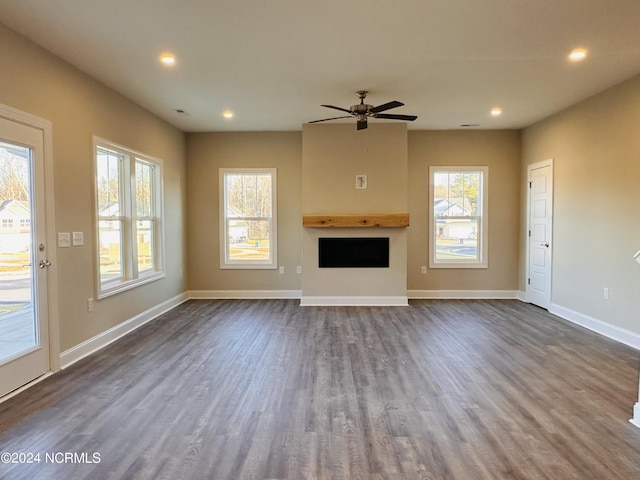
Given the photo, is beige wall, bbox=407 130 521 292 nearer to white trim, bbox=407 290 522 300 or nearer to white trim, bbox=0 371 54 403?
white trim, bbox=407 290 522 300

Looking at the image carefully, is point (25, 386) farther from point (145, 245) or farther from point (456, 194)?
point (456, 194)

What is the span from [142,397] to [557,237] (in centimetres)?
540

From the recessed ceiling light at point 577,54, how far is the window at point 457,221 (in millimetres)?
2908

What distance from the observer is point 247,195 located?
20.8 ft

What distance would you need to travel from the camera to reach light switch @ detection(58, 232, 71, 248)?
3.29 m

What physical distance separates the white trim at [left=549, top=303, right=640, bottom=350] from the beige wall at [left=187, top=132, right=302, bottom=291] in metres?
3.96

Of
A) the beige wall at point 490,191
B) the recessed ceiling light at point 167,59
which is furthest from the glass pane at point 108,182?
the beige wall at point 490,191

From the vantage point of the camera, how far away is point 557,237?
16.9 ft

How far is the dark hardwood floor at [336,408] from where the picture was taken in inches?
77.1

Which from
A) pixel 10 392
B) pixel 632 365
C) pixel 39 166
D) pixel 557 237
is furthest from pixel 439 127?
pixel 10 392

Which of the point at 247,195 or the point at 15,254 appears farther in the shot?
the point at 247,195

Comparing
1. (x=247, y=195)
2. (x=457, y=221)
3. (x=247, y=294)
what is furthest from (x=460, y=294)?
(x=247, y=195)

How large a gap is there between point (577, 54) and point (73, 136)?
187 inches

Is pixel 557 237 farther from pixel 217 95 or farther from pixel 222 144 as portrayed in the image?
pixel 222 144
